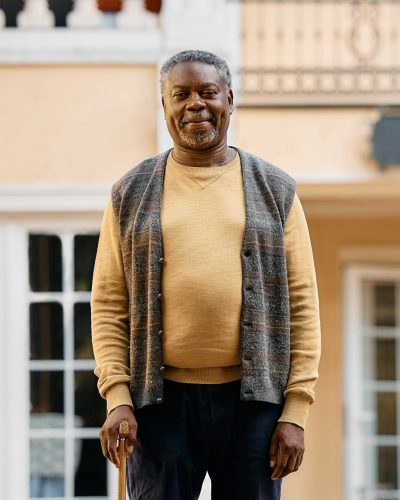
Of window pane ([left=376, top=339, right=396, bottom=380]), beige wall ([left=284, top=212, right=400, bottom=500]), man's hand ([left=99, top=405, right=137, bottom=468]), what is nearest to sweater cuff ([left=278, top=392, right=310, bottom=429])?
man's hand ([left=99, top=405, right=137, bottom=468])

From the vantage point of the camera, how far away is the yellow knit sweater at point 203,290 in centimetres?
321

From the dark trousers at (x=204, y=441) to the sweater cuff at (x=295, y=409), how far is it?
0.10ft

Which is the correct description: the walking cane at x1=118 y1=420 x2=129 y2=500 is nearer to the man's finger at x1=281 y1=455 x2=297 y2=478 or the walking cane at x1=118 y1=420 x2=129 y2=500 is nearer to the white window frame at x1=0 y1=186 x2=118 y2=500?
the man's finger at x1=281 y1=455 x2=297 y2=478

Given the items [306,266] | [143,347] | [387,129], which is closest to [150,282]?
[143,347]

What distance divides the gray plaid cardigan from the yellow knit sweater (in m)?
0.02

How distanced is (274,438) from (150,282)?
46cm

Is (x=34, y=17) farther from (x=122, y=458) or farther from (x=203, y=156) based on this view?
(x=122, y=458)

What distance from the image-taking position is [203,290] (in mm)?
3205

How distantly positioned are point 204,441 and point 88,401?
448 centimetres

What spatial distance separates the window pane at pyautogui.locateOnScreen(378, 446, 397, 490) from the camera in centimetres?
882

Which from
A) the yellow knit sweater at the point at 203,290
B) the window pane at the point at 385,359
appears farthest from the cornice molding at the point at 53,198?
the yellow knit sweater at the point at 203,290

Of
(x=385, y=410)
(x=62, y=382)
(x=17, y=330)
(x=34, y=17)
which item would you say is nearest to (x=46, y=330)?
(x=17, y=330)

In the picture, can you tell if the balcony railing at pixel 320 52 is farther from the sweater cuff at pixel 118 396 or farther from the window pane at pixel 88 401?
the sweater cuff at pixel 118 396

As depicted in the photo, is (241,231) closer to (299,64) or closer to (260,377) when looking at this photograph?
(260,377)
